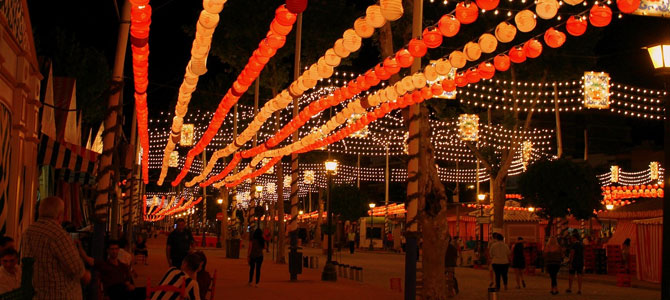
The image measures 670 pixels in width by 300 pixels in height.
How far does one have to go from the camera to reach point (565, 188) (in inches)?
1480

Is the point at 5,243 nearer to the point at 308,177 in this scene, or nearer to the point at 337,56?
the point at 337,56

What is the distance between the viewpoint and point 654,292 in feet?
78.1

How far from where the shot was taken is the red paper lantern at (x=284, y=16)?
11.0 meters

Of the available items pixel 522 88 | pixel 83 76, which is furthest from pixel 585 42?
pixel 83 76

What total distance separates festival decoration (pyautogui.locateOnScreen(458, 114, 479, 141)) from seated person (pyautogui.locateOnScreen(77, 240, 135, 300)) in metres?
23.8

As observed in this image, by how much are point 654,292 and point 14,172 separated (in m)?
18.9

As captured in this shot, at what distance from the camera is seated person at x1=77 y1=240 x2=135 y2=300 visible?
32.7ft

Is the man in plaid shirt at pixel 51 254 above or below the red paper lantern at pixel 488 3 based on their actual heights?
below

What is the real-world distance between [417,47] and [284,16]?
9.50 ft

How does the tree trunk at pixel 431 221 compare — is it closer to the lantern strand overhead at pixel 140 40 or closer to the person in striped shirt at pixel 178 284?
the lantern strand overhead at pixel 140 40

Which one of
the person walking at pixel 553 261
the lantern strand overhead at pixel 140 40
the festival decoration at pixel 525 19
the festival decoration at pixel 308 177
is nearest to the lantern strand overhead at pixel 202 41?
the lantern strand overhead at pixel 140 40

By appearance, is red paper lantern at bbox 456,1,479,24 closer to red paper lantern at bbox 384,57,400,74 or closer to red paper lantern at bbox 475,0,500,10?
red paper lantern at bbox 475,0,500,10

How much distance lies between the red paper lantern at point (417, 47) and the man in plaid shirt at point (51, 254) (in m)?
7.39


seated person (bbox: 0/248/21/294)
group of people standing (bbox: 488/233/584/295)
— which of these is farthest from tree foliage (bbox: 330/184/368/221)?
seated person (bbox: 0/248/21/294)
